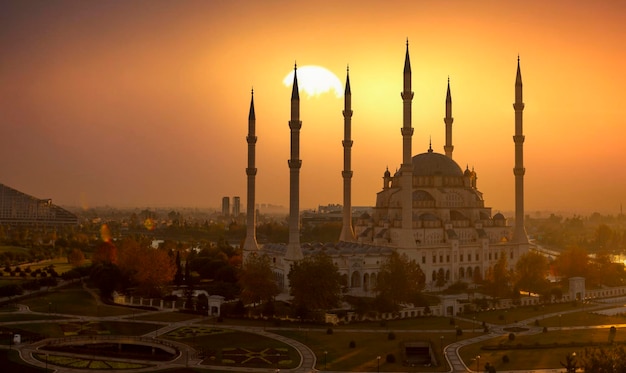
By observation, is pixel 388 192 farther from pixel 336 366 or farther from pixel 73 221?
pixel 73 221

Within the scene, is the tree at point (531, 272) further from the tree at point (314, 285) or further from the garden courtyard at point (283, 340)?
the tree at point (314, 285)

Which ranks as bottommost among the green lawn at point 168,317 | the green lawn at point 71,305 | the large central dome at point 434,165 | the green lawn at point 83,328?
the green lawn at point 83,328

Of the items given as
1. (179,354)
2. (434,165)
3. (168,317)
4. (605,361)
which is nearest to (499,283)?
(434,165)

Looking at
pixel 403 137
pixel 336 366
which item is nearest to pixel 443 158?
pixel 403 137

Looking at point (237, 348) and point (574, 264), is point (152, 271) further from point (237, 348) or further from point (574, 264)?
point (574, 264)

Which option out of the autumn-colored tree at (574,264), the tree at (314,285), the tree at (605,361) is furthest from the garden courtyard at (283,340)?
the autumn-colored tree at (574,264)

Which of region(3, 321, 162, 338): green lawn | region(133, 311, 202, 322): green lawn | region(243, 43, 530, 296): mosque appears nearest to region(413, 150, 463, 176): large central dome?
region(243, 43, 530, 296): mosque

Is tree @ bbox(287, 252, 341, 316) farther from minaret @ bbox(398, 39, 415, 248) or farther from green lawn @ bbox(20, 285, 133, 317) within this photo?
minaret @ bbox(398, 39, 415, 248)
